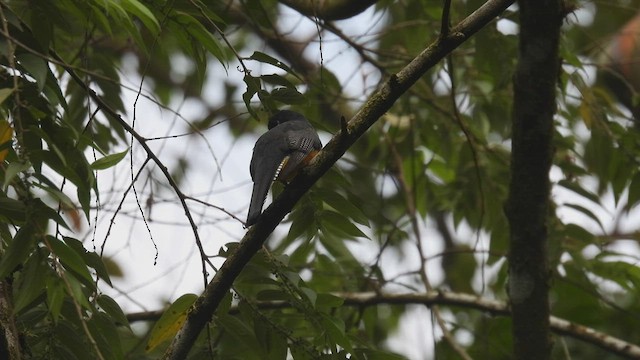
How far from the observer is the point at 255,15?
387 cm

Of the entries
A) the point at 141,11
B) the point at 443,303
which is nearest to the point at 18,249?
the point at 141,11

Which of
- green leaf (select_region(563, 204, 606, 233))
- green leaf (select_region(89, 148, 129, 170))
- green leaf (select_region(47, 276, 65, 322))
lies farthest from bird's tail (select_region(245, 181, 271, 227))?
green leaf (select_region(563, 204, 606, 233))

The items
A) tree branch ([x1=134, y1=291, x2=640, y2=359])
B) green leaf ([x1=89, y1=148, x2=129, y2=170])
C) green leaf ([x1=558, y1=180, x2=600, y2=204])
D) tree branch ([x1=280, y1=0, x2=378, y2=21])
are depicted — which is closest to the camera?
green leaf ([x1=89, y1=148, x2=129, y2=170])

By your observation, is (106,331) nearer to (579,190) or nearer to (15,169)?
(15,169)

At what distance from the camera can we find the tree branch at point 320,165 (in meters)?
2.59

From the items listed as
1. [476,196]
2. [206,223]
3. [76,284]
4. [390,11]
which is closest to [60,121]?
[76,284]

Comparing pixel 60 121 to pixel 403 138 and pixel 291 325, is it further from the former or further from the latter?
pixel 403 138

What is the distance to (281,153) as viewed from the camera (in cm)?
331

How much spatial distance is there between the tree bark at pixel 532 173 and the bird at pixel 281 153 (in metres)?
0.76

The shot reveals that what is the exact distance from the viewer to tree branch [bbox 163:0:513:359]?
259 centimetres

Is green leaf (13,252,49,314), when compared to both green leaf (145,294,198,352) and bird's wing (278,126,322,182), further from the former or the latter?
bird's wing (278,126,322,182)

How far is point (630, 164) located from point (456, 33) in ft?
5.42

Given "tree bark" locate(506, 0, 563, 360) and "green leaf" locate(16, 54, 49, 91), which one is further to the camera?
"tree bark" locate(506, 0, 563, 360)

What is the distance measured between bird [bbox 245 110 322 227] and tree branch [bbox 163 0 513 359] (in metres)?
0.33
